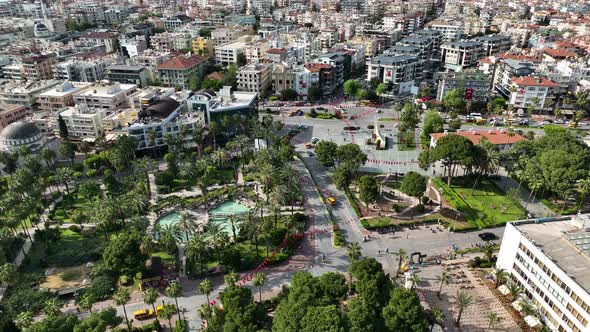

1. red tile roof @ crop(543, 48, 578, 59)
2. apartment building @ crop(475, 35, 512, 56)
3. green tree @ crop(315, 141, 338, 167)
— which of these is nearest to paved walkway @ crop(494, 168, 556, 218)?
green tree @ crop(315, 141, 338, 167)

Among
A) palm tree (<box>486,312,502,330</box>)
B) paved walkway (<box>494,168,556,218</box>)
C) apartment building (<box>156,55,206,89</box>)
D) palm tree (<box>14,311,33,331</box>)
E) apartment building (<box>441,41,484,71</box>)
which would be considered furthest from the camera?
apartment building (<box>441,41,484,71</box>)

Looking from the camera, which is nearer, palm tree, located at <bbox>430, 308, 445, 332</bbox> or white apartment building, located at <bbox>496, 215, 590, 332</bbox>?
white apartment building, located at <bbox>496, 215, 590, 332</bbox>

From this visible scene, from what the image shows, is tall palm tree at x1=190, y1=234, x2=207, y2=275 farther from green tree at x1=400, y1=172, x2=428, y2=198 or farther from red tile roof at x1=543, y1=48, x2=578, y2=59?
red tile roof at x1=543, y1=48, x2=578, y2=59

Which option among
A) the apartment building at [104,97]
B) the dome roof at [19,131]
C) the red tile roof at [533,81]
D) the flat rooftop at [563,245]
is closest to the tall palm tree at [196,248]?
the flat rooftop at [563,245]

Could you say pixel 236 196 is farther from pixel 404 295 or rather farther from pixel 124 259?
pixel 404 295

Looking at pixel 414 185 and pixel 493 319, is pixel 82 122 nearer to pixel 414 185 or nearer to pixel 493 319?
pixel 414 185

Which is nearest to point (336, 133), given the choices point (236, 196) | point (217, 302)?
point (236, 196)

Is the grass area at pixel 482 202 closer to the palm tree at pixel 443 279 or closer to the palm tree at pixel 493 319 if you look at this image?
the palm tree at pixel 443 279
